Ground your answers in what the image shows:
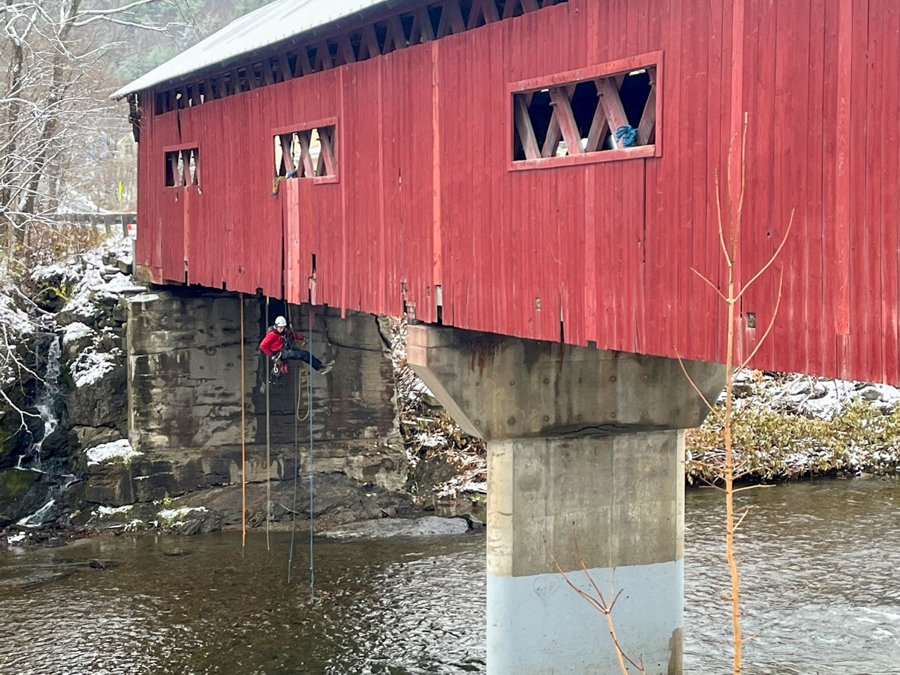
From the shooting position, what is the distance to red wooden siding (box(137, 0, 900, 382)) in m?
5.45

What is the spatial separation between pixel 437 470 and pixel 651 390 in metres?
8.43

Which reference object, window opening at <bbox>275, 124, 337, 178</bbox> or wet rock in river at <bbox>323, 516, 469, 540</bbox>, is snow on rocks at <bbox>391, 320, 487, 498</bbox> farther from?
window opening at <bbox>275, 124, 337, 178</bbox>

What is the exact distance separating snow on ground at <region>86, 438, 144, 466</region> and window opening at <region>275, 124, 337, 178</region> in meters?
5.95

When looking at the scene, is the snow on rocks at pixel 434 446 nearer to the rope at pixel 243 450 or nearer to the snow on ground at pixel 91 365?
the rope at pixel 243 450

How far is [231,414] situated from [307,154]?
657 cm

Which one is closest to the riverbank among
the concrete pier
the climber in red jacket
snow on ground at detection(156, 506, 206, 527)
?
the climber in red jacket

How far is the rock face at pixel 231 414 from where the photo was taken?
16812 mm

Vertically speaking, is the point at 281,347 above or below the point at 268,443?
above

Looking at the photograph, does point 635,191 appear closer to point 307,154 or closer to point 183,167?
point 307,154

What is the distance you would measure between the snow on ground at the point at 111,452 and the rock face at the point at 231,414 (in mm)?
64

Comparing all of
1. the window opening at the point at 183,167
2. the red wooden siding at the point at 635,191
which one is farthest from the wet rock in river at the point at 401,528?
the window opening at the point at 183,167

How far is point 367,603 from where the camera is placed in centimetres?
1270

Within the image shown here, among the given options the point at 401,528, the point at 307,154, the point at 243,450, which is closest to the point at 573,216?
the point at 307,154

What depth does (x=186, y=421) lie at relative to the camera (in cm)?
1708
